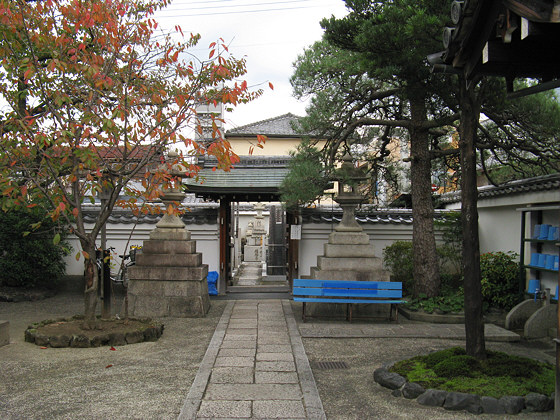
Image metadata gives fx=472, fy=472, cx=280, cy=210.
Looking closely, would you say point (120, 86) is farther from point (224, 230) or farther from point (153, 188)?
point (224, 230)

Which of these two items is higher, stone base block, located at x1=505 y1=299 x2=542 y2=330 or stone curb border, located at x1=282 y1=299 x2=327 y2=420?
stone base block, located at x1=505 y1=299 x2=542 y2=330

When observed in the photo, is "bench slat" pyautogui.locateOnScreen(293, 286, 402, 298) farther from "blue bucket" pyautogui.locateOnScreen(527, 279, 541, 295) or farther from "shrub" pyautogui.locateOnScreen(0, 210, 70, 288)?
"shrub" pyautogui.locateOnScreen(0, 210, 70, 288)

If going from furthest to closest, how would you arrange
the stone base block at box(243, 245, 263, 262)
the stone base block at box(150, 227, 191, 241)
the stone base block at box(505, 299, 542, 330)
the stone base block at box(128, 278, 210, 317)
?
the stone base block at box(243, 245, 263, 262), the stone base block at box(150, 227, 191, 241), the stone base block at box(128, 278, 210, 317), the stone base block at box(505, 299, 542, 330)

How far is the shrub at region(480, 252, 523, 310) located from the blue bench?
6.71 feet

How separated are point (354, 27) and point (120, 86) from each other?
14.7 feet

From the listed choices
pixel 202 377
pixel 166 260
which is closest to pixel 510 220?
pixel 166 260

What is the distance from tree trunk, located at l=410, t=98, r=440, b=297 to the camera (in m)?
10.0

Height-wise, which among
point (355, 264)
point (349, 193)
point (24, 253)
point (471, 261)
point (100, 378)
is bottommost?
point (100, 378)

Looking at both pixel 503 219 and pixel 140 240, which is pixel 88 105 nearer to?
pixel 140 240

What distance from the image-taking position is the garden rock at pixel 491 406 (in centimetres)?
462

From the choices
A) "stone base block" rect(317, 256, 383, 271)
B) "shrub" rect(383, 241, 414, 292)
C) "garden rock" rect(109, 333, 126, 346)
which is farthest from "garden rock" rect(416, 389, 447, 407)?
"shrub" rect(383, 241, 414, 292)

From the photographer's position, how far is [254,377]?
581 cm

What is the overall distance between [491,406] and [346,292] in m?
4.49

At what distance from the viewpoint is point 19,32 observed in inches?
279
